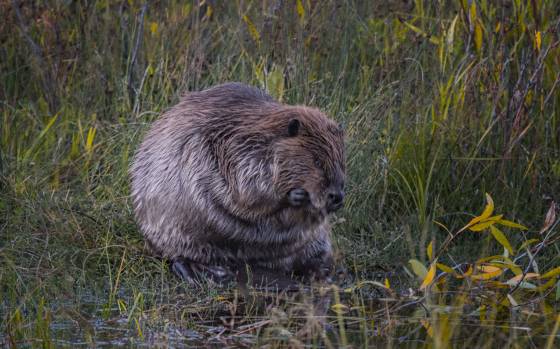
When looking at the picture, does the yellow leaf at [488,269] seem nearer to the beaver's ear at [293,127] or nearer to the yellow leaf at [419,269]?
the yellow leaf at [419,269]

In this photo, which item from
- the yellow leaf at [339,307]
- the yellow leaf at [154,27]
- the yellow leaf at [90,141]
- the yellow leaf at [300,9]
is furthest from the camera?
the yellow leaf at [154,27]

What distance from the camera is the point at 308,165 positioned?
3838 mm

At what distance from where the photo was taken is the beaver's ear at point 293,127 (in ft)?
12.7

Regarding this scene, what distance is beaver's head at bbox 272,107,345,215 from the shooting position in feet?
12.5

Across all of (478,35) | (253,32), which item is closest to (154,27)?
(253,32)

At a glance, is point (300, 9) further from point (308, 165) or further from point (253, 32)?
point (308, 165)

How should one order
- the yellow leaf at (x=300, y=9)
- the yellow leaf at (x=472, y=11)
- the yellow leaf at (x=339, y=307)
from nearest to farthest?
the yellow leaf at (x=339, y=307), the yellow leaf at (x=472, y=11), the yellow leaf at (x=300, y=9)

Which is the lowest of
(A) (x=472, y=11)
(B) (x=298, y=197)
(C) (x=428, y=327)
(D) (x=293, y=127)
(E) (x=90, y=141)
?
(E) (x=90, y=141)

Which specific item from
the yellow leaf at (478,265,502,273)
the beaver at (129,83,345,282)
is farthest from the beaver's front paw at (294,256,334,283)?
the yellow leaf at (478,265,502,273)

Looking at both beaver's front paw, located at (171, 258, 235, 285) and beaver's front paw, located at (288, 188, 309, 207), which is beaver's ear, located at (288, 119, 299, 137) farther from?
beaver's front paw, located at (171, 258, 235, 285)

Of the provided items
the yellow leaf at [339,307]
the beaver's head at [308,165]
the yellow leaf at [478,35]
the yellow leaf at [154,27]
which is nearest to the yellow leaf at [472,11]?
the yellow leaf at [478,35]

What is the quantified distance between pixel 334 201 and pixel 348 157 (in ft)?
3.10

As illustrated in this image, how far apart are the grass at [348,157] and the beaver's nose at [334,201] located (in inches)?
4.5

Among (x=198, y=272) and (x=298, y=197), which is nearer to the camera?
(x=298, y=197)
